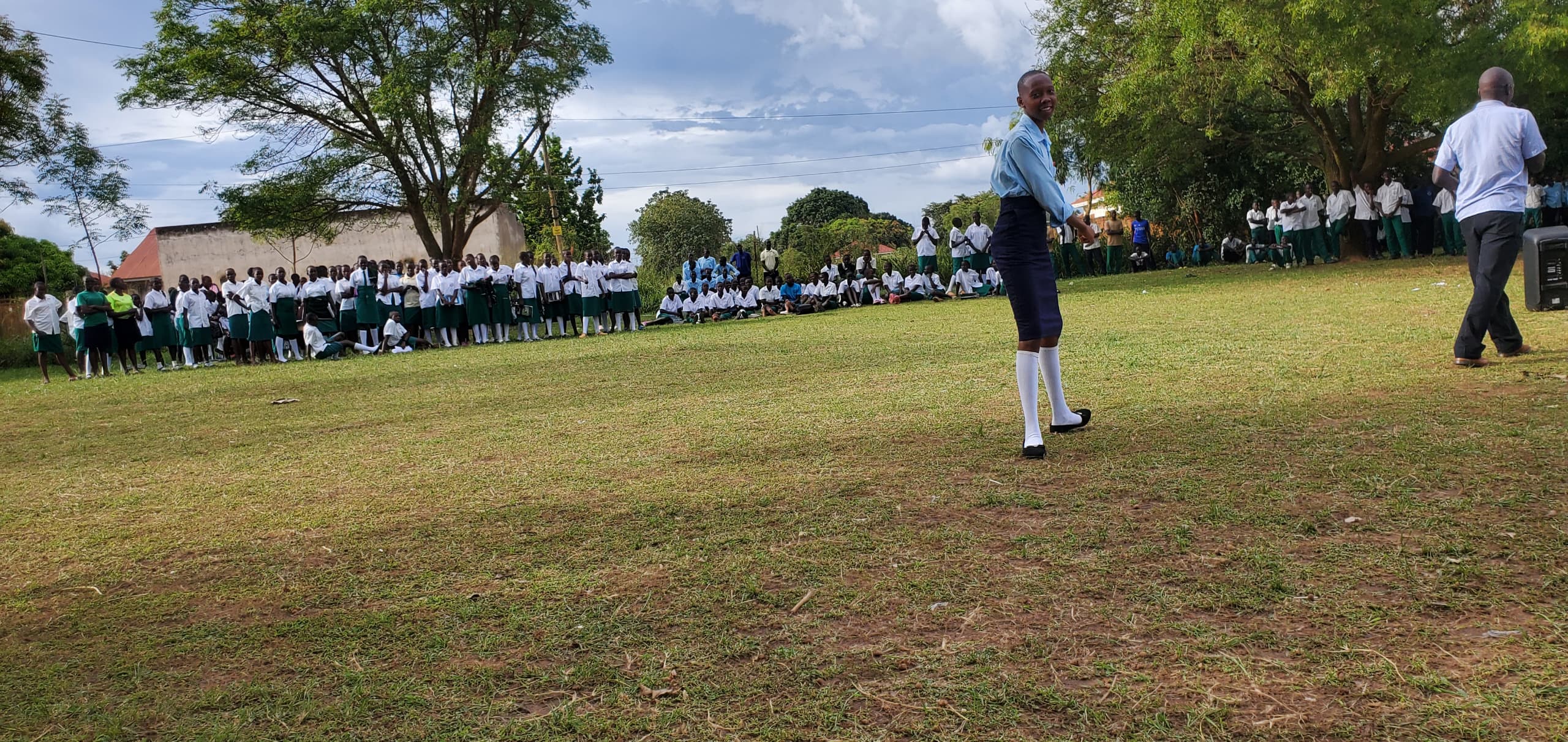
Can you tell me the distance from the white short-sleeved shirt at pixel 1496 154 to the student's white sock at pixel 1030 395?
361cm

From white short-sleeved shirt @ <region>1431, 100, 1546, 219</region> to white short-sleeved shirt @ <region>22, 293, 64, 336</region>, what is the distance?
19494mm

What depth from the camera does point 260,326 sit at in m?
18.6

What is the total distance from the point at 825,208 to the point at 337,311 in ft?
200

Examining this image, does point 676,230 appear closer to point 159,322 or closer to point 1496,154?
point 159,322

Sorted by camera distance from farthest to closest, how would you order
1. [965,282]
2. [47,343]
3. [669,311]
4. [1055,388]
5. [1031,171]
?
[965,282]
[669,311]
[47,343]
[1055,388]
[1031,171]

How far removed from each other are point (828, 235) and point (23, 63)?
28.9m

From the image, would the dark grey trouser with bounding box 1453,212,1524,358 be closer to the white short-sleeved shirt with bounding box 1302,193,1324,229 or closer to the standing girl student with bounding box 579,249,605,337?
the standing girl student with bounding box 579,249,605,337

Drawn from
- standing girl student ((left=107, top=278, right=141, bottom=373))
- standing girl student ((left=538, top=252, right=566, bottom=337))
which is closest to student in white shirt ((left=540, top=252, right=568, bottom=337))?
standing girl student ((left=538, top=252, right=566, bottom=337))

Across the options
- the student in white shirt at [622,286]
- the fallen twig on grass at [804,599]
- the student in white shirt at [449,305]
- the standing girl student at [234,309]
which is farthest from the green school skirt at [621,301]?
the fallen twig on grass at [804,599]

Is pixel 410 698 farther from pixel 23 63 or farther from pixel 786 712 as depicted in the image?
pixel 23 63

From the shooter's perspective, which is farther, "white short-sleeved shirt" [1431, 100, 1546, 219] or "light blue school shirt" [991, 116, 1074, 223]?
"white short-sleeved shirt" [1431, 100, 1546, 219]

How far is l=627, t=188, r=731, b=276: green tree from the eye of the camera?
53.9 metres

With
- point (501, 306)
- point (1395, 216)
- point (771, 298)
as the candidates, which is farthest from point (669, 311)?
point (1395, 216)

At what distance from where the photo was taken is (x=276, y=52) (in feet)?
84.7
